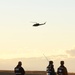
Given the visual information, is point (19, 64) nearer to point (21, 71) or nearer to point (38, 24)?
point (21, 71)

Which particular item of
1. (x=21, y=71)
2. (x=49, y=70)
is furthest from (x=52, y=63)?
(x=21, y=71)

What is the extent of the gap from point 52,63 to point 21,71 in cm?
264

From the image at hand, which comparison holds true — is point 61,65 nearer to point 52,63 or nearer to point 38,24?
point 52,63

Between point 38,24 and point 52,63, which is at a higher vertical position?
point 38,24

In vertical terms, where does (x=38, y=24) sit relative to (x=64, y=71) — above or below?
above

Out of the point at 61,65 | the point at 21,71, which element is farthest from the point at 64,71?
the point at 21,71

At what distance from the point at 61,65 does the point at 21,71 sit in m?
2.96

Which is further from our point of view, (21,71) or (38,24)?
(38,24)

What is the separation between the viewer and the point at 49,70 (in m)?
31.9

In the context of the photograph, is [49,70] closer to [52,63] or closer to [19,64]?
[52,63]

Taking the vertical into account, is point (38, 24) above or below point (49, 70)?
above

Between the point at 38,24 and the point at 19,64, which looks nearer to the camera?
the point at 19,64

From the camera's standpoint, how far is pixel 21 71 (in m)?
30.4

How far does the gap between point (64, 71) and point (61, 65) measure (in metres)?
0.48
